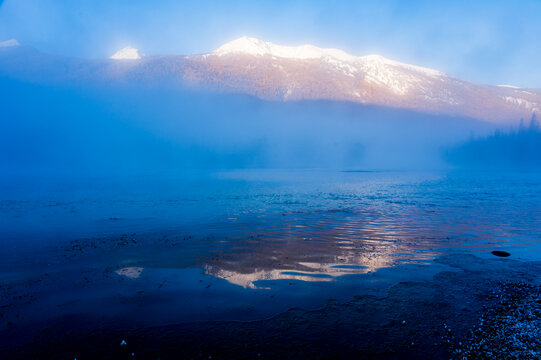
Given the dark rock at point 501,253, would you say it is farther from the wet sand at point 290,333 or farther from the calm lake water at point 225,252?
the wet sand at point 290,333

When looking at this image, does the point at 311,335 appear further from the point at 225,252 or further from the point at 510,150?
the point at 510,150

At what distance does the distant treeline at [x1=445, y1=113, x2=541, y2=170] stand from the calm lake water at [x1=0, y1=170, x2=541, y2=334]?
191626mm

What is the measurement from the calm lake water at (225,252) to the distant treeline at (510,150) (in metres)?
192

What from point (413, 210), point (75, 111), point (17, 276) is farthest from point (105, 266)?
point (75, 111)

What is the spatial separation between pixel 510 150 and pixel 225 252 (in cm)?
22350

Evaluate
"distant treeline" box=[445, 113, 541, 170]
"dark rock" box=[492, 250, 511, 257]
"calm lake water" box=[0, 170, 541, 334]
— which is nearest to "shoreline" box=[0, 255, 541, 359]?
"calm lake water" box=[0, 170, 541, 334]

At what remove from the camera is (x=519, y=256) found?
14750 millimetres

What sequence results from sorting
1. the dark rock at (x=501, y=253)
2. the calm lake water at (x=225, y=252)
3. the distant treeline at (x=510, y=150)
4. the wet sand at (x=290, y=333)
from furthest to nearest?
the distant treeline at (x=510, y=150), the dark rock at (x=501, y=253), the calm lake water at (x=225, y=252), the wet sand at (x=290, y=333)

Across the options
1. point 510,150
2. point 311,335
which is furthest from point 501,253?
point 510,150

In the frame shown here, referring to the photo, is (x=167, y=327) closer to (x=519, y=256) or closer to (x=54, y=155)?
(x=519, y=256)

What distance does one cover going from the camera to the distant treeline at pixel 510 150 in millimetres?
178625

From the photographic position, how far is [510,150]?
18512cm

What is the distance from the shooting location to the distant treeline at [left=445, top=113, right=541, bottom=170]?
17862 cm

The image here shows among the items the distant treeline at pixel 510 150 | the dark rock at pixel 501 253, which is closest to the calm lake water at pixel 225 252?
the dark rock at pixel 501 253
